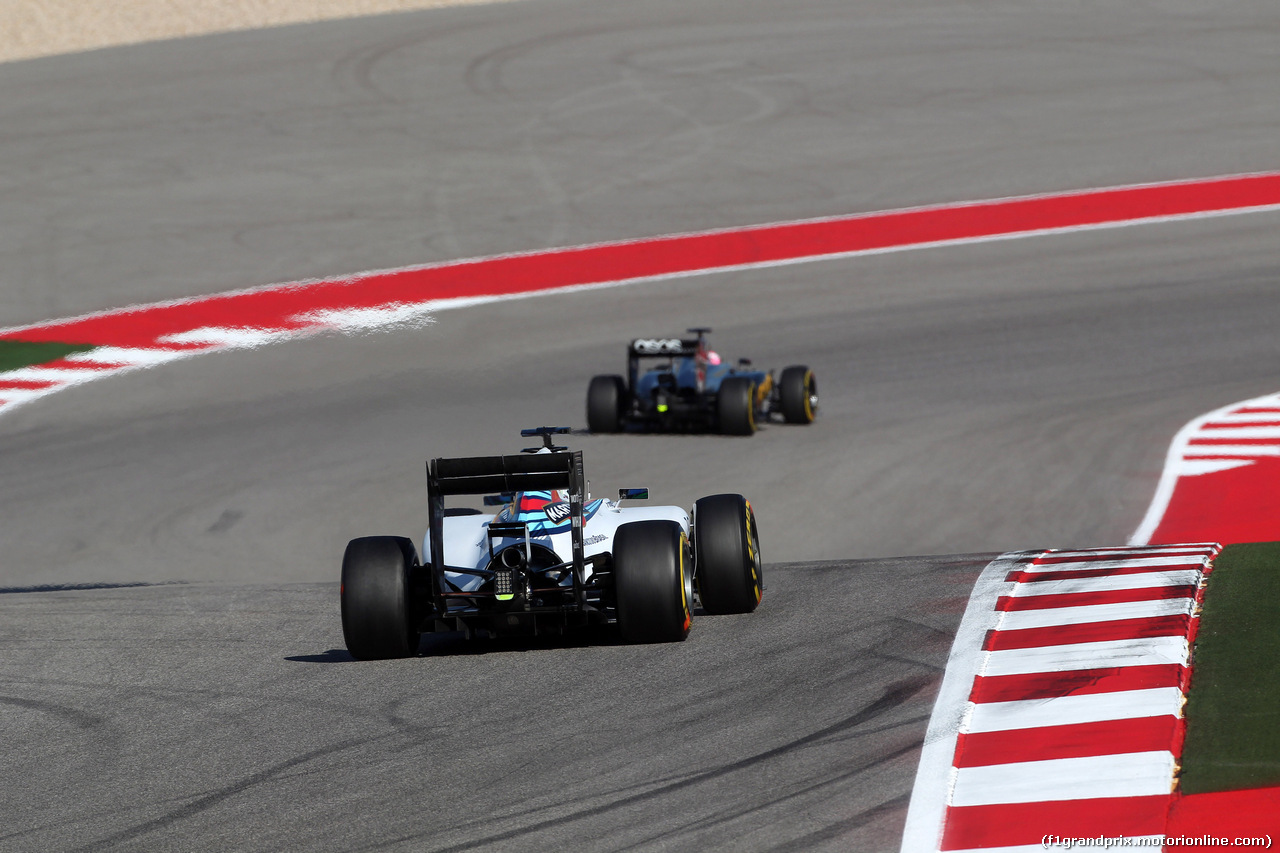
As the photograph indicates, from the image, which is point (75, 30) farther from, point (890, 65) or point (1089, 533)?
point (1089, 533)

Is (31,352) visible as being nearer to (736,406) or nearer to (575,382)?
(575,382)

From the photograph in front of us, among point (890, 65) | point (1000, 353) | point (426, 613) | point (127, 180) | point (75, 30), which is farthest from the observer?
point (75, 30)

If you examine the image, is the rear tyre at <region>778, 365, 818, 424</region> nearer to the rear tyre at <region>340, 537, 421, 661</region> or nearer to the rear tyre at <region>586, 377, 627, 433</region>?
the rear tyre at <region>586, 377, 627, 433</region>

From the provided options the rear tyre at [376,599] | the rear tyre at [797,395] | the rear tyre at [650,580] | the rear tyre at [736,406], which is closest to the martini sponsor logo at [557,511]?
the rear tyre at [650,580]

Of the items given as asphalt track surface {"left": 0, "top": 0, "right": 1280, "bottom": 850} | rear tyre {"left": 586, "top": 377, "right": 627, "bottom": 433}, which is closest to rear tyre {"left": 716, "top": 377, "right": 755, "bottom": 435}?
asphalt track surface {"left": 0, "top": 0, "right": 1280, "bottom": 850}

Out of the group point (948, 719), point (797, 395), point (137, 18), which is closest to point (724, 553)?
point (948, 719)

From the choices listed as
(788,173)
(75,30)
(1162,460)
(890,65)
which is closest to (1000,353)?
(1162,460)

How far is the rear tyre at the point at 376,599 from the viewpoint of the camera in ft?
32.9

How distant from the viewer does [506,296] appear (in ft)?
83.2

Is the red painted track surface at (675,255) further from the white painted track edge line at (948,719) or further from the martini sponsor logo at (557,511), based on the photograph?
the white painted track edge line at (948,719)

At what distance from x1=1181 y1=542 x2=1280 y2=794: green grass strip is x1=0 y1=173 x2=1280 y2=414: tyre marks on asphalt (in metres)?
15.9

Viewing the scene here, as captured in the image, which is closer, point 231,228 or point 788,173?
point 231,228

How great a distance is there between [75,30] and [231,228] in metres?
14.6

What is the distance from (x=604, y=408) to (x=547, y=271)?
7.20 m
